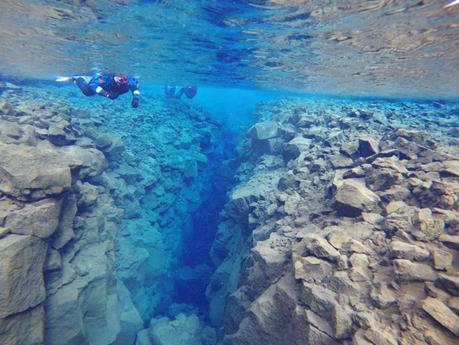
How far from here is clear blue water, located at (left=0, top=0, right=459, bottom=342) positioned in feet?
28.6

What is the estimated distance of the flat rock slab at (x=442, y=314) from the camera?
2.97 metres

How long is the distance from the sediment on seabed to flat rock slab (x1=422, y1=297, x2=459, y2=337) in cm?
1

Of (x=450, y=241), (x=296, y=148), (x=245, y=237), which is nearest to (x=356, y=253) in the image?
(x=450, y=241)

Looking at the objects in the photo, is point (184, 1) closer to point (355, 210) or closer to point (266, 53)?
point (266, 53)

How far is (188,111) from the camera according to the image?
1958cm

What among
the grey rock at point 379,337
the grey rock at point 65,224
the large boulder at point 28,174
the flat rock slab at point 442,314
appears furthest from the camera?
the grey rock at point 65,224

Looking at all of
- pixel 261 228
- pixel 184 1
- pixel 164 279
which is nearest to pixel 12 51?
pixel 184 1

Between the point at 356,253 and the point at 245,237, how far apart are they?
18.3ft

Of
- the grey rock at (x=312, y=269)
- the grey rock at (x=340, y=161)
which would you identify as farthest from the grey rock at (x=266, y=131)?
the grey rock at (x=312, y=269)

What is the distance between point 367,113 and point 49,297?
1267cm

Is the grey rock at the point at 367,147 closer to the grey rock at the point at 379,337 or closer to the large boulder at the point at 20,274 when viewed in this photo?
the grey rock at the point at 379,337

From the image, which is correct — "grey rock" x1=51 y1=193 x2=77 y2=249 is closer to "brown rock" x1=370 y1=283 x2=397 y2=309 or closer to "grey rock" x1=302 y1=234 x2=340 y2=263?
"grey rock" x1=302 y1=234 x2=340 y2=263

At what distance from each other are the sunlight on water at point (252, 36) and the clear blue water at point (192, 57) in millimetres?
55

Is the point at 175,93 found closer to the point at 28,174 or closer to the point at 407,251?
the point at 28,174
